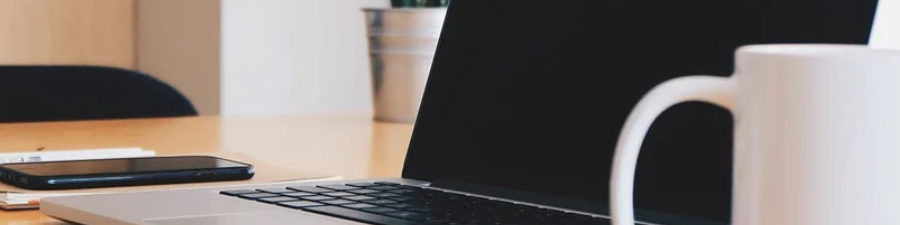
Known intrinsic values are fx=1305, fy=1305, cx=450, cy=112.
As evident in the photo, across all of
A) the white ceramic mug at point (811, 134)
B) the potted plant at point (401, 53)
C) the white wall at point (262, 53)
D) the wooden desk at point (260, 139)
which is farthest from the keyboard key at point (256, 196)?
the white wall at point (262, 53)

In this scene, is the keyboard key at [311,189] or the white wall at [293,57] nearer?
the keyboard key at [311,189]

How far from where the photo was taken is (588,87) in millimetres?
752

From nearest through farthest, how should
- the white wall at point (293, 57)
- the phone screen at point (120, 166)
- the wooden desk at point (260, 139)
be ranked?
the phone screen at point (120, 166), the wooden desk at point (260, 139), the white wall at point (293, 57)

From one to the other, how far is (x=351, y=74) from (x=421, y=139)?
160 cm

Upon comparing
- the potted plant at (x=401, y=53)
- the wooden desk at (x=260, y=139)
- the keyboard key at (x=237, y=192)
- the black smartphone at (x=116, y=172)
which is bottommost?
the wooden desk at (x=260, y=139)

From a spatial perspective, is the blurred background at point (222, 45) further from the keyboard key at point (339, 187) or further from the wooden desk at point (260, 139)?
the keyboard key at point (339, 187)

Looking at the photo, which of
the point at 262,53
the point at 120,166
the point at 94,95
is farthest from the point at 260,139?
the point at 262,53

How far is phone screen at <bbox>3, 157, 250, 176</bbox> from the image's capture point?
2.74 feet

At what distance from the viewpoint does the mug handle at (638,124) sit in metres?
0.33

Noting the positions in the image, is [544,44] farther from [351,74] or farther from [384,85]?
[351,74]

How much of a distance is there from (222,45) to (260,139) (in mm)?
860

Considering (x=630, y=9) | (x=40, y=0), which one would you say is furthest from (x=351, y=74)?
(x=630, y=9)

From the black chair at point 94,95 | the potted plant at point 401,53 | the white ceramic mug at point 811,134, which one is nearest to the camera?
the white ceramic mug at point 811,134

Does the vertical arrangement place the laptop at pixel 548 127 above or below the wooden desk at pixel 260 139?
above
